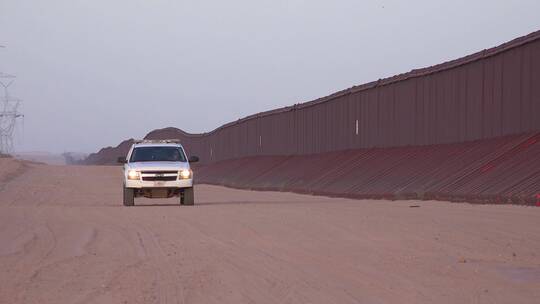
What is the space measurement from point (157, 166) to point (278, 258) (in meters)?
15.5

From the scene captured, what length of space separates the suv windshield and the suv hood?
0.53m

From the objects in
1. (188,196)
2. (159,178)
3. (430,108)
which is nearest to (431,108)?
(430,108)

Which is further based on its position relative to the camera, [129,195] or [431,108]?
[431,108]

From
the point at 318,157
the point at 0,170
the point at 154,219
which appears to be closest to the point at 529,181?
the point at 154,219

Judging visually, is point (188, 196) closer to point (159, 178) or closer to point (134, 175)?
point (159, 178)

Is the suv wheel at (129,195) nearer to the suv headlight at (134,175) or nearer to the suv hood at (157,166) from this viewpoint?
the suv headlight at (134,175)

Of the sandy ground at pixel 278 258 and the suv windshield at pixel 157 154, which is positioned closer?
the sandy ground at pixel 278 258

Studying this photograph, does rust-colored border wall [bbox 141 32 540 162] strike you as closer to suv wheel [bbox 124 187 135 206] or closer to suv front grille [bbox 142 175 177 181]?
suv front grille [bbox 142 175 177 181]

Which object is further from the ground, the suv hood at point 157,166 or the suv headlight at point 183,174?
the suv hood at point 157,166

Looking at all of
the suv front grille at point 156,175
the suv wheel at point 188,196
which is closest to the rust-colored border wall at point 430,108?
the suv wheel at point 188,196

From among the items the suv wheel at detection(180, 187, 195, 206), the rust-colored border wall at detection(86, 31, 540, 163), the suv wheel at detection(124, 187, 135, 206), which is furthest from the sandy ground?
the rust-colored border wall at detection(86, 31, 540, 163)

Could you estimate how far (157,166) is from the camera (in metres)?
26.9

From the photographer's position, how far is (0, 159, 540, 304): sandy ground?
8.89 metres

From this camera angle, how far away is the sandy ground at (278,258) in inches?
350
